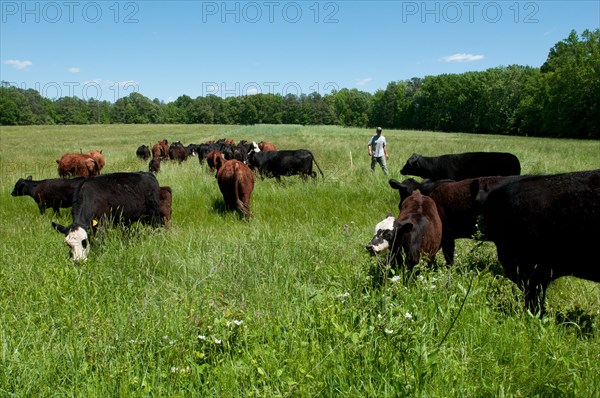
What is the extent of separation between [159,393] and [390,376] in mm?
1436

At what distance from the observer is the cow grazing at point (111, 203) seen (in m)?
5.89

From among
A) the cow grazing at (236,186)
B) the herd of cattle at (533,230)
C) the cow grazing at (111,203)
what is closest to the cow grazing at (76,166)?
the cow grazing at (236,186)

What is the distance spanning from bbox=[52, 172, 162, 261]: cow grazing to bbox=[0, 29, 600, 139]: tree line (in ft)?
213

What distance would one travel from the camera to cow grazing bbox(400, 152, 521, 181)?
1122cm

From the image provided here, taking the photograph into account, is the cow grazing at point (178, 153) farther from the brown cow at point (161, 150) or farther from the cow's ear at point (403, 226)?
the cow's ear at point (403, 226)

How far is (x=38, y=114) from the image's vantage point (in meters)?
116

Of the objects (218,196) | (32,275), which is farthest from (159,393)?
(218,196)

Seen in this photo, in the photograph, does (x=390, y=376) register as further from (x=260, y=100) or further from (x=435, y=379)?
(x=260, y=100)

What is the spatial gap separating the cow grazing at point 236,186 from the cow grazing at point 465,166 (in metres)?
5.51

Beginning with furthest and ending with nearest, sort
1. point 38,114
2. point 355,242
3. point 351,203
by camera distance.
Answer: point 38,114, point 351,203, point 355,242

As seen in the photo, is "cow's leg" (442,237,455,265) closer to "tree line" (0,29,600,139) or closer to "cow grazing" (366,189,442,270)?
"cow grazing" (366,189,442,270)

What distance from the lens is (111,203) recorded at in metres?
7.31

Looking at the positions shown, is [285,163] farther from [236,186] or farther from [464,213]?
[464,213]

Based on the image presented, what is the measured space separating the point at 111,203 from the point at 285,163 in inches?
303
